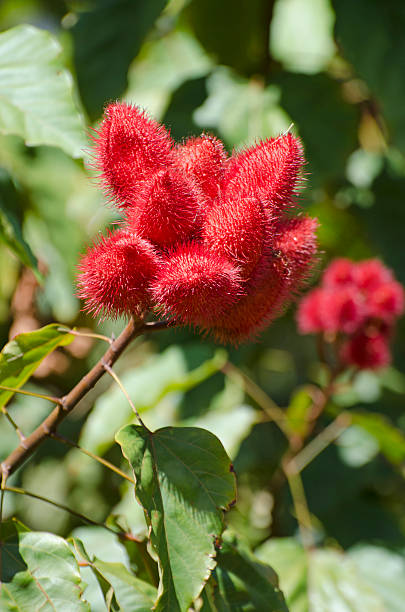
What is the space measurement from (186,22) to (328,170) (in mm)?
737

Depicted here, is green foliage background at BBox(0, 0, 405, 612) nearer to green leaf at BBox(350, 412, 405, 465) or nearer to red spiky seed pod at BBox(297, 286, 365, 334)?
green leaf at BBox(350, 412, 405, 465)

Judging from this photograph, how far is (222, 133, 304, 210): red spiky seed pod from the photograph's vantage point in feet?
2.70

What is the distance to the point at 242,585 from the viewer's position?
0.97m

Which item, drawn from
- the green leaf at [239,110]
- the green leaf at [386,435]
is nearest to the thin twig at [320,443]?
the green leaf at [386,435]

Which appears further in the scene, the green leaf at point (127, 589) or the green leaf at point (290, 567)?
the green leaf at point (290, 567)

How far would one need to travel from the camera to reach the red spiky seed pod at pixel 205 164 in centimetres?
86

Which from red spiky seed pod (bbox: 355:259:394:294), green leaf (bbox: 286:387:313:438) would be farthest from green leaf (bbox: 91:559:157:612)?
red spiky seed pod (bbox: 355:259:394:294)

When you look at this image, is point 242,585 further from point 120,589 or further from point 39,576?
point 39,576

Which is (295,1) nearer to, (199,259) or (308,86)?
(308,86)

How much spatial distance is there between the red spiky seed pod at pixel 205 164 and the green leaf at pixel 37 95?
34cm

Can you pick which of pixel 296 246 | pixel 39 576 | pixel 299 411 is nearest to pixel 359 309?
pixel 299 411

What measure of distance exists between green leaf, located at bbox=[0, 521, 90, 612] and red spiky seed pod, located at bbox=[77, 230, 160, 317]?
35 centimetres

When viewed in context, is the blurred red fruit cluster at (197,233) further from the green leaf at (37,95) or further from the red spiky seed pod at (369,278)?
the red spiky seed pod at (369,278)

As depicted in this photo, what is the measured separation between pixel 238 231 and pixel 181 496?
0.36 meters
